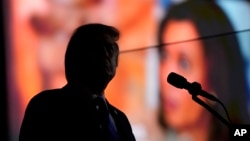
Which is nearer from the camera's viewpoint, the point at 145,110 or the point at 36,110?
the point at 36,110

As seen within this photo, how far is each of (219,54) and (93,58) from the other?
0.56 metres

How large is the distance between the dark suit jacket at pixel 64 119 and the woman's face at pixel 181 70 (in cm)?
38

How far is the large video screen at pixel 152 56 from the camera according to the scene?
162cm

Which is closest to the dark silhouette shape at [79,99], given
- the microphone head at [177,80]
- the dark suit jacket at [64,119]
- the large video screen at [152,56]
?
the dark suit jacket at [64,119]

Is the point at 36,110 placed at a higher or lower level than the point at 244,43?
lower

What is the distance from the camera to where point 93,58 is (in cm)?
127

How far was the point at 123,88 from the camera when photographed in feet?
5.39

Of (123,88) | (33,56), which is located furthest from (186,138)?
(33,56)

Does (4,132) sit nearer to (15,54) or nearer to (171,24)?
(15,54)

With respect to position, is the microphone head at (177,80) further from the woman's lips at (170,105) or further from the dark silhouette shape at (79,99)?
the woman's lips at (170,105)

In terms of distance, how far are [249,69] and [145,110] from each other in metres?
0.37

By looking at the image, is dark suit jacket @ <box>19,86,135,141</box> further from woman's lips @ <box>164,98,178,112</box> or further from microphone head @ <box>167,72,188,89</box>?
woman's lips @ <box>164,98,178,112</box>

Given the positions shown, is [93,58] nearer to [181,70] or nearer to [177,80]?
[177,80]

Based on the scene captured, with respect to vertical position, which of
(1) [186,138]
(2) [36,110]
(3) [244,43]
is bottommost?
(1) [186,138]
